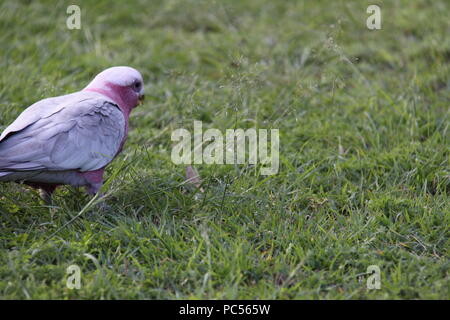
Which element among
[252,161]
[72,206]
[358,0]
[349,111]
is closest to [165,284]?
[72,206]

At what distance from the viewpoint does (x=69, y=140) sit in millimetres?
3578

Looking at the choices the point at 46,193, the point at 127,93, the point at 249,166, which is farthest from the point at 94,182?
the point at 249,166

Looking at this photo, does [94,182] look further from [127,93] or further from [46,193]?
[127,93]

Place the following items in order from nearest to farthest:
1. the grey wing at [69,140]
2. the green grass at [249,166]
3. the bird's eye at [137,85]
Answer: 1. the green grass at [249,166]
2. the grey wing at [69,140]
3. the bird's eye at [137,85]

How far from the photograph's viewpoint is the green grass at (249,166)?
10.3 ft

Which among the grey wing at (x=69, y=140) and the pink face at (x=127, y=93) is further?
the pink face at (x=127, y=93)

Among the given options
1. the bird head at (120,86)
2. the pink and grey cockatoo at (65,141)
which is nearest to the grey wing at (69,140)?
the pink and grey cockatoo at (65,141)

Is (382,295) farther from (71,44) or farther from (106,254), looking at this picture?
(71,44)

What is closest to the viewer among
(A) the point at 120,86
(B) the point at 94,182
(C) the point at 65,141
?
(C) the point at 65,141

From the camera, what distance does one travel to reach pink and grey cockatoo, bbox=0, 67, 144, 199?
345 cm

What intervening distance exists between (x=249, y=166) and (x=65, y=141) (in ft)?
4.47

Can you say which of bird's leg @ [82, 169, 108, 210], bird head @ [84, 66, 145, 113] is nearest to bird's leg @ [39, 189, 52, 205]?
bird's leg @ [82, 169, 108, 210]

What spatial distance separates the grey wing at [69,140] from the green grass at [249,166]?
0.20 m

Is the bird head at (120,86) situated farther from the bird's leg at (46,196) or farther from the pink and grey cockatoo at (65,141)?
the bird's leg at (46,196)
